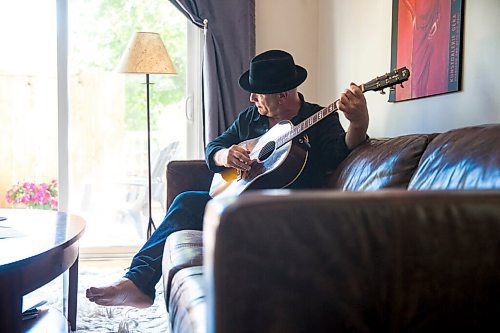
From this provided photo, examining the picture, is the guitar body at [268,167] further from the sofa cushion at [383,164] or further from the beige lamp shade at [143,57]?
the beige lamp shade at [143,57]

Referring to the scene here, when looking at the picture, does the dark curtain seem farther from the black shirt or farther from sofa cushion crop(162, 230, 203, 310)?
sofa cushion crop(162, 230, 203, 310)

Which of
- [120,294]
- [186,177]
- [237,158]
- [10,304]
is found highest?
[237,158]

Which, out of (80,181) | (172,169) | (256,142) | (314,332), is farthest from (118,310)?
(314,332)

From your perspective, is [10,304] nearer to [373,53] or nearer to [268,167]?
[268,167]

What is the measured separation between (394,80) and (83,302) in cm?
172

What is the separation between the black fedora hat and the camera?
2.06 m

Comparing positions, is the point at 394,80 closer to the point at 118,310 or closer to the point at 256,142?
the point at 256,142

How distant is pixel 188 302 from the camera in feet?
3.56

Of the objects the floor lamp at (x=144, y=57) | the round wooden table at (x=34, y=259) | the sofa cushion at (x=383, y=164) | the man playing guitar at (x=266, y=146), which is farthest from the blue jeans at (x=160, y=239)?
the floor lamp at (x=144, y=57)

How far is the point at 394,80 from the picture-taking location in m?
1.52

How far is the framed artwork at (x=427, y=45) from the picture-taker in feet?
5.42

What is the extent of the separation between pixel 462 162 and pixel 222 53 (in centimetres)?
230

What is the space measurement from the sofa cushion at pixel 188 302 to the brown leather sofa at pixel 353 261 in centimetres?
30

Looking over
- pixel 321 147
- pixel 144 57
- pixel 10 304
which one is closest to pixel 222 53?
pixel 144 57
